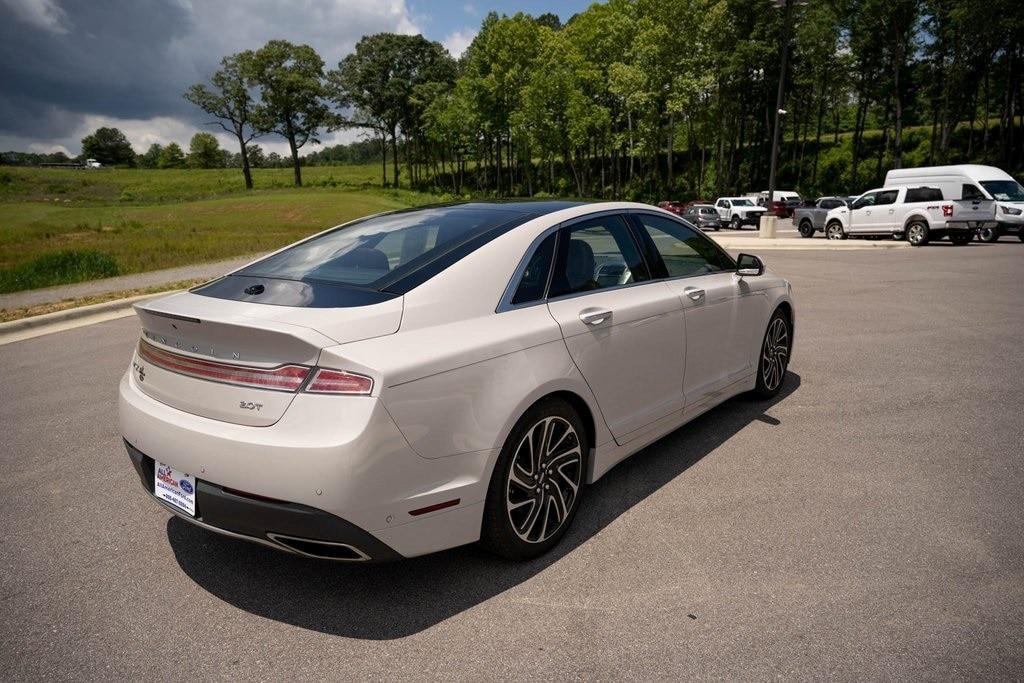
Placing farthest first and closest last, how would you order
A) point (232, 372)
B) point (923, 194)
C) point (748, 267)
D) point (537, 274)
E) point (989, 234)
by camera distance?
1. point (989, 234)
2. point (923, 194)
3. point (748, 267)
4. point (537, 274)
5. point (232, 372)

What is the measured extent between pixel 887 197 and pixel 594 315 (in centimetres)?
2210

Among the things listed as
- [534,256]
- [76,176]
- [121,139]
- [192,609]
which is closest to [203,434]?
[192,609]

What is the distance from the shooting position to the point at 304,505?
2.34 meters

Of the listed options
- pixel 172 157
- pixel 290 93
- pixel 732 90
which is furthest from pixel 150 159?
pixel 732 90

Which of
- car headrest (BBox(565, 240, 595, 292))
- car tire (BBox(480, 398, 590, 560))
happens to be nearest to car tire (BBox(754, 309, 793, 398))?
car headrest (BBox(565, 240, 595, 292))

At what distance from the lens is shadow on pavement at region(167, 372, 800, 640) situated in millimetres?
2645

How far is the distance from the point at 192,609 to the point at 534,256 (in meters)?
2.12

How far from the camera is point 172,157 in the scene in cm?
15575

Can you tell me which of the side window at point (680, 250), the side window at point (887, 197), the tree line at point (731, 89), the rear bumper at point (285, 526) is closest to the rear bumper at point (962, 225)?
the side window at point (887, 197)

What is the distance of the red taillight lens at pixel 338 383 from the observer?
2336 mm

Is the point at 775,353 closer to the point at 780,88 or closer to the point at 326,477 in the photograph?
the point at 326,477

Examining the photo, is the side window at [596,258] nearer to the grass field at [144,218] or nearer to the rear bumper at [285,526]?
the rear bumper at [285,526]

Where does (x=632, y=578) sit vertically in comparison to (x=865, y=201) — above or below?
below

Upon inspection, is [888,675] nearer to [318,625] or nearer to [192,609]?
[318,625]
